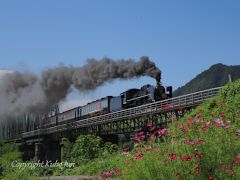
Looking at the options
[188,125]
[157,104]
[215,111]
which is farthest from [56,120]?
[188,125]

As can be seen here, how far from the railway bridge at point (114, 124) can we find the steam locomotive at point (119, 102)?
1.38m

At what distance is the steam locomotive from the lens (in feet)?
104

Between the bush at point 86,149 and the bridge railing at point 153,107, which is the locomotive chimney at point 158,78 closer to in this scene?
the bridge railing at point 153,107

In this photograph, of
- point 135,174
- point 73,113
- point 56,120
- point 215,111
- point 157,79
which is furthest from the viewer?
point 56,120

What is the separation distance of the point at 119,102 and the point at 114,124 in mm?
2078

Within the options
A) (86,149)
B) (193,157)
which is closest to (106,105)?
(86,149)

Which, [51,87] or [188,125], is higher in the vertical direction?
[51,87]

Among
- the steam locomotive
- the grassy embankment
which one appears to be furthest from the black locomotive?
the grassy embankment

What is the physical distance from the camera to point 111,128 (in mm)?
37781

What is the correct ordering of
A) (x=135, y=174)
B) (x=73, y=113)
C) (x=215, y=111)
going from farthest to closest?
(x=73, y=113)
(x=215, y=111)
(x=135, y=174)

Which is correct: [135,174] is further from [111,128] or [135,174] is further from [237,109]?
[111,128]

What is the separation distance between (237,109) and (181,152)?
6.32m

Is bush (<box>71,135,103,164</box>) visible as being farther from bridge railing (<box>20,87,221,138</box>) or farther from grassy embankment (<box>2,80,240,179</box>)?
grassy embankment (<box>2,80,240,179</box>)

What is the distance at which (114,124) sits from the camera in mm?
37531
